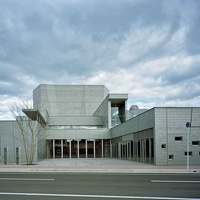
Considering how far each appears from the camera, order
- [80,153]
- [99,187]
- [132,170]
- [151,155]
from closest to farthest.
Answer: [99,187]
[132,170]
[151,155]
[80,153]

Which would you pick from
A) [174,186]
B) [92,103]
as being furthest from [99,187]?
[92,103]

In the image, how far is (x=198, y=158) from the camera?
66.3ft

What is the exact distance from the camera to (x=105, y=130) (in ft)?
129

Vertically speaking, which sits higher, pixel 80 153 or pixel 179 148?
pixel 179 148

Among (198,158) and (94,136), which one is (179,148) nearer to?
(198,158)

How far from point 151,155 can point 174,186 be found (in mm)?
11264

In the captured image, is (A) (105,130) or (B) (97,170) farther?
(A) (105,130)

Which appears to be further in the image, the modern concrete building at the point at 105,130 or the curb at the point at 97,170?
the modern concrete building at the point at 105,130

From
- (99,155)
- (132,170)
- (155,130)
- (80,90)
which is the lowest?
(99,155)

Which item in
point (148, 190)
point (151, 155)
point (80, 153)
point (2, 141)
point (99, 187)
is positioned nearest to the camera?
point (148, 190)

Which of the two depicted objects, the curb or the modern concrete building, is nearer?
the curb

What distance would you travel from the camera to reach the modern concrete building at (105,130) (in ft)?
67.3

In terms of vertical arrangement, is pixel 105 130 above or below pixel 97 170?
above

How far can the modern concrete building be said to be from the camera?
2050 cm
